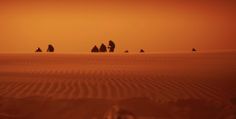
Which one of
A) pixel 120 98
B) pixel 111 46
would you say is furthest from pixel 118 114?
pixel 111 46

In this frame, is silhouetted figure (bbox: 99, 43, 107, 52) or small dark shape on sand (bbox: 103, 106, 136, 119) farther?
silhouetted figure (bbox: 99, 43, 107, 52)

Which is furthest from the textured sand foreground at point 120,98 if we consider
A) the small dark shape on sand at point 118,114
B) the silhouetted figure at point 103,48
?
the silhouetted figure at point 103,48

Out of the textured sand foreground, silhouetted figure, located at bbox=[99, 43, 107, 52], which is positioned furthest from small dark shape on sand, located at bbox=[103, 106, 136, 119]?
silhouetted figure, located at bbox=[99, 43, 107, 52]

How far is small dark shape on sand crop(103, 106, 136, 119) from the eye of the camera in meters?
6.12

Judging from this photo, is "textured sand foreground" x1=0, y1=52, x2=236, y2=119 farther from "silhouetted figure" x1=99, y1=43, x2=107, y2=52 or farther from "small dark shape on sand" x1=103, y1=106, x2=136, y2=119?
"silhouetted figure" x1=99, y1=43, x2=107, y2=52

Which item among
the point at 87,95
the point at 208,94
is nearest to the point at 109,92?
the point at 87,95

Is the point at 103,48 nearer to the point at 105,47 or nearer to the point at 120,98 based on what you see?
the point at 105,47

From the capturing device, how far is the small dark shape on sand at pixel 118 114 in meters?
6.12

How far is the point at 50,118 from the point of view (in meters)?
6.41

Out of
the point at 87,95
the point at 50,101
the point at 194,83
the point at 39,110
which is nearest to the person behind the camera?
the point at 39,110

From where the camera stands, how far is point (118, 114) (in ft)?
20.5

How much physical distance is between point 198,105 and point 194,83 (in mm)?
2395

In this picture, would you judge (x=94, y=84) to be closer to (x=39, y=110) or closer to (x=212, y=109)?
(x=39, y=110)

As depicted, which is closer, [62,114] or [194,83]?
[62,114]
